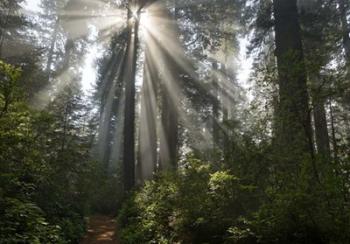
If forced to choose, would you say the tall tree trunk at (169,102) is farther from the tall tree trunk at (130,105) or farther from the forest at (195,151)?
the tall tree trunk at (130,105)

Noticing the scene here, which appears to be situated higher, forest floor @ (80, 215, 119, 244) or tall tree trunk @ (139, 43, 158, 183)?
tall tree trunk @ (139, 43, 158, 183)

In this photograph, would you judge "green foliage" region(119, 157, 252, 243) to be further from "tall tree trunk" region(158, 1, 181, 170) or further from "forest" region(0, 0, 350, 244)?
"tall tree trunk" region(158, 1, 181, 170)

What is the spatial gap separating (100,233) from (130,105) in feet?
27.2

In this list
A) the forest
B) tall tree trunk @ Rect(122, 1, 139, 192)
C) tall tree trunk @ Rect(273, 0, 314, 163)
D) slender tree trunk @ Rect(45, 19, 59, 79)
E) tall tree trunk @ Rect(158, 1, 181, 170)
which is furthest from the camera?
slender tree trunk @ Rect(45, 19, 59, 79)

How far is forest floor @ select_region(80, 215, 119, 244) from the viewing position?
11602 mm

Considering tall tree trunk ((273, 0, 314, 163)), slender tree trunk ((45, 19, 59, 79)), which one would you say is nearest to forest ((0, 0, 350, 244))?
tall tree trunk ((273, 0, 314, 163))

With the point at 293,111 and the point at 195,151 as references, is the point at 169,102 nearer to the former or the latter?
the point at 195,151

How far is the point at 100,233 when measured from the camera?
1291 cm

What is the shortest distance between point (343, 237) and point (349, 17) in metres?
19.6

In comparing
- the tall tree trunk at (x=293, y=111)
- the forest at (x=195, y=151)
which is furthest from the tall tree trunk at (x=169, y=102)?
the tall tree trunk at (x=293, y=111)

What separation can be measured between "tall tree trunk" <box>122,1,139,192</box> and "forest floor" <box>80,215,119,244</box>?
3243 millimetres

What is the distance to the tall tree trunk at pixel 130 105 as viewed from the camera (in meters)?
18.6

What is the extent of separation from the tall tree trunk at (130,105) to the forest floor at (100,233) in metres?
3.24

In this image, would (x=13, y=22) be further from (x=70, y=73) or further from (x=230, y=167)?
(x=70, y=73)
